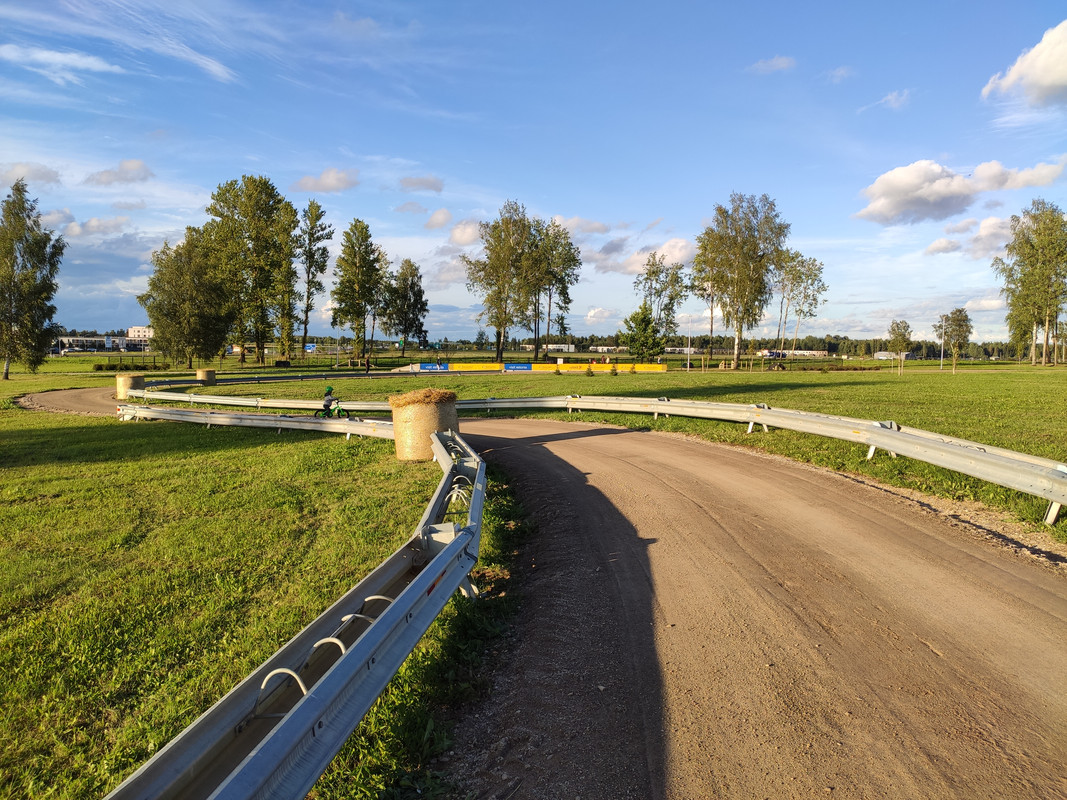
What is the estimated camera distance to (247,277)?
5566cm

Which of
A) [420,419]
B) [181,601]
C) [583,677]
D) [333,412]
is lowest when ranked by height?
[181,601]

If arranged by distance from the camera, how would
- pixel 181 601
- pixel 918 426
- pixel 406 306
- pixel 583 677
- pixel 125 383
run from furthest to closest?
pixel 406 306 → pixel 125 383 → pixel 918 426 → pixel 181 601 → pixel 583 677

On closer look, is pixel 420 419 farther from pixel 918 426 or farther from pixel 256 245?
pixel 256 245

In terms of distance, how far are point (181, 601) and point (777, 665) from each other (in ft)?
17.2

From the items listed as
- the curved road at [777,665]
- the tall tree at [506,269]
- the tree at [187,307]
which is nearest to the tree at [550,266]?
the tall tree at [506,269]

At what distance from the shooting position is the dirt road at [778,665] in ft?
9.64

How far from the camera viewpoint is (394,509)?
8258 millimetres

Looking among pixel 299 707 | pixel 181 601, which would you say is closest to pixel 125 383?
pixel 181 601

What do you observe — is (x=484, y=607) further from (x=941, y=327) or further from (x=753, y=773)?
(x=941, y=327)

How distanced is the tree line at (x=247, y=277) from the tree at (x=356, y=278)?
106 mm

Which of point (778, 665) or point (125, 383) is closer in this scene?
point (778, 665)

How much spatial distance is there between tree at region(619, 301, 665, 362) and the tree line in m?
31.2

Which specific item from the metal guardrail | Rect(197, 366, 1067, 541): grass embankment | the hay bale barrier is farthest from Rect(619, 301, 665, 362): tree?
the metal guardrail

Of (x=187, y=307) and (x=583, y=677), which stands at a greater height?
(x=187, y=307)
